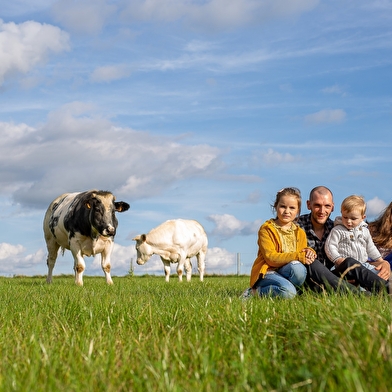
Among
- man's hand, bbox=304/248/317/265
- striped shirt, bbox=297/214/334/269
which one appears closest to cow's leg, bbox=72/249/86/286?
striped shirt, bbox=297/214/334/269

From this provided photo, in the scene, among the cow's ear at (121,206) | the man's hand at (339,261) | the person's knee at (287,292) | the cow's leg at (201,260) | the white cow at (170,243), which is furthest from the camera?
the cow's leg at (201,260)

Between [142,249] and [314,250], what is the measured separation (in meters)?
15.4

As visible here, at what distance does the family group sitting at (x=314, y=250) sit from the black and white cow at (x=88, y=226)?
813 centimetres

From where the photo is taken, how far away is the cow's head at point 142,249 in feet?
73.2

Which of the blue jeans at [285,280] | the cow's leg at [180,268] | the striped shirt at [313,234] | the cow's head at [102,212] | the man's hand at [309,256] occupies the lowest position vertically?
the cow's leg at [180,268]

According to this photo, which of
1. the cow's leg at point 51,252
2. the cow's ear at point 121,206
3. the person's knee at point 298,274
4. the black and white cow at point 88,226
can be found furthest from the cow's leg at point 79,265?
the person's knee at point 298,274

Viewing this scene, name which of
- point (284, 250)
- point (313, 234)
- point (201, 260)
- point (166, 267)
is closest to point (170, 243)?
point (166, 267)

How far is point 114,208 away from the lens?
1590cm

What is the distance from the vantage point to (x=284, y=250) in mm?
7281

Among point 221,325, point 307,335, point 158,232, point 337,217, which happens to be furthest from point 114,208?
point 307,335

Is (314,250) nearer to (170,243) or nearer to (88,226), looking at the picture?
(88,226)

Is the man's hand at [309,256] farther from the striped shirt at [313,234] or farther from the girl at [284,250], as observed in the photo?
the striped shirt at [313,234]

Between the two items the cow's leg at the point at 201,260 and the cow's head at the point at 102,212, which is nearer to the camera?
the cow's head at the point at 102,212

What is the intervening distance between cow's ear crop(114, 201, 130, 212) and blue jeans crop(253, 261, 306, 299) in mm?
9740
